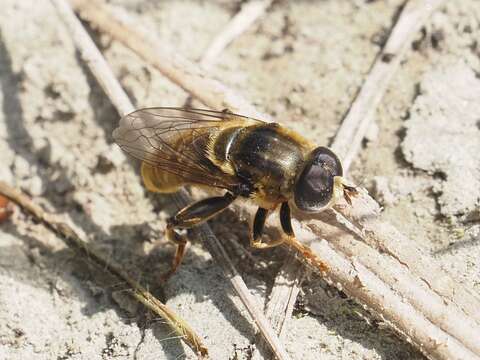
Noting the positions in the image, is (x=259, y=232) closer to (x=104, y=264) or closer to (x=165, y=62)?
(x=104, y=264)

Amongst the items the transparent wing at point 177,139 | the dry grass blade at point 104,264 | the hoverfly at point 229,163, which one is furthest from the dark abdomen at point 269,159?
the dry grass blade at point 104,264

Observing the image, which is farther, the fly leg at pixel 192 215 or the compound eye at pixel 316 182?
the fly leg at pixel 192 215

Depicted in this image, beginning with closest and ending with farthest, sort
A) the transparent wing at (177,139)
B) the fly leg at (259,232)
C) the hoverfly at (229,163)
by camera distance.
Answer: the hoverfly at (229,163) → the fly leg at (259,232) → the transparent wing at (177,139)

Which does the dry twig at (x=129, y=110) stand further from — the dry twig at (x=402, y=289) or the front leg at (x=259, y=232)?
the dry twig at (x=402, y=289)

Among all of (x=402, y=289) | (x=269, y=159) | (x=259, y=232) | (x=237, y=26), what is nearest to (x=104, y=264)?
(x=259, y=232)

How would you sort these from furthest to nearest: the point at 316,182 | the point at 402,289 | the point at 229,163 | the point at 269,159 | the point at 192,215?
the point at 192,215 < the point at 229,163 < the point at 269,159 < the point at 316,182 < the point at 402,289

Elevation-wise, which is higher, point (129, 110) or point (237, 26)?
point (237, 26)

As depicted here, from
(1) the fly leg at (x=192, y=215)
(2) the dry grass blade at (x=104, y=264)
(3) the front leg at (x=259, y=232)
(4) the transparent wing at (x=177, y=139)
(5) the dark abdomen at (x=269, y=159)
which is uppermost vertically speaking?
(5) the dark abdomen at (x=269, y=159)
